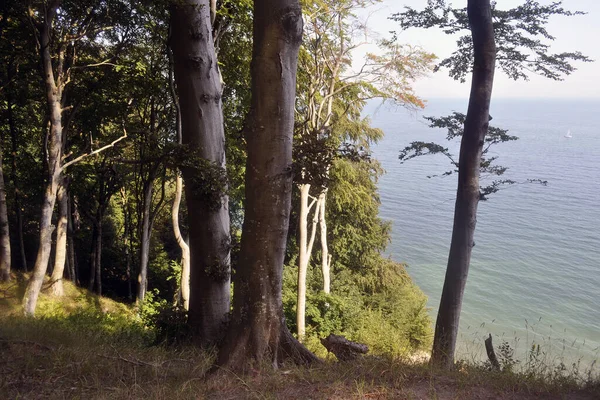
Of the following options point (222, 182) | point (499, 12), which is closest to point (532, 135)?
point (499, 12)

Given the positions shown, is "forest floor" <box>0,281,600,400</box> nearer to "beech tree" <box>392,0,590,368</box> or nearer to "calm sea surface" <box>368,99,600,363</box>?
"beech tree" <box>392,0,590,368</box>

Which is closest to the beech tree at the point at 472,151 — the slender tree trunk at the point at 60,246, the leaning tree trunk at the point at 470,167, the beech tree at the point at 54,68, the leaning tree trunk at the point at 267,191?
the leaning tree trunk at the point at 470,167

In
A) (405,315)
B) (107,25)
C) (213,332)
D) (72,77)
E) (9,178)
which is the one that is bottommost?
(405,315)

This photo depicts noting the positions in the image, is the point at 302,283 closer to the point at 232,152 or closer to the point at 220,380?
the point at 232,152

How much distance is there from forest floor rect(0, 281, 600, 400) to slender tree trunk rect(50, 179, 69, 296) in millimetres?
8143

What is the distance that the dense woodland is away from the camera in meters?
4.71

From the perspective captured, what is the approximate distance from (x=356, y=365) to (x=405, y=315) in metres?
13.3

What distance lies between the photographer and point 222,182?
5.67 metres

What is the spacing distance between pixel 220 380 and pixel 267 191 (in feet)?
6.24

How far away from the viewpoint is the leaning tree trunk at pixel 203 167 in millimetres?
5535

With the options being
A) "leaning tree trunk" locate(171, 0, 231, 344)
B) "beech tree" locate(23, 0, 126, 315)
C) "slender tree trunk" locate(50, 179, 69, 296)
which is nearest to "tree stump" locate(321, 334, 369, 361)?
"leaning tree trunk" locate(171, 0, 231, 344)

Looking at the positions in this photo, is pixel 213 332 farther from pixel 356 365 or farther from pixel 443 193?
pixel 443 193

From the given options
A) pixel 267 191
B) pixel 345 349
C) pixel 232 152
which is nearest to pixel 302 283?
pixel 232 152

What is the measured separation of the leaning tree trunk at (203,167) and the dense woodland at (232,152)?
20 mm
